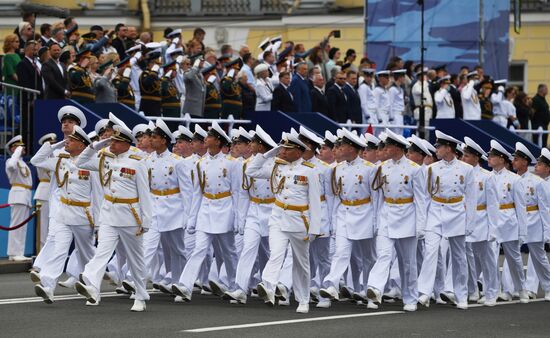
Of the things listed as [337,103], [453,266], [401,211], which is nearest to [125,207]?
[401,211]

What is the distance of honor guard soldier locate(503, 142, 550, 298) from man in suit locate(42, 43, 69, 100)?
22.2 ft

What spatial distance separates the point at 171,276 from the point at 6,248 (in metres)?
5.04

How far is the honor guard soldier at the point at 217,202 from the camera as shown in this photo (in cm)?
1942

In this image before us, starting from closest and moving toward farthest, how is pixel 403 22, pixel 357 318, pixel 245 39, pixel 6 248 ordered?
pixel 357 318 < pixel 6 248 < pixel 403 22 < pixel 245 39

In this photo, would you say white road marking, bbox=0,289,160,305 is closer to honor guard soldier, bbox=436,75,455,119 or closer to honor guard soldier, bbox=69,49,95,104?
honor guard soldier, bbox=69,49,95,104

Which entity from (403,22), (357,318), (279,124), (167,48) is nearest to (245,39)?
(403,22)

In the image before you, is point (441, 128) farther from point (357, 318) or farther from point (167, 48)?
point (357, 318)

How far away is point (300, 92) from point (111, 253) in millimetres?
9302

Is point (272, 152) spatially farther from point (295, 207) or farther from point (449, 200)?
point (449, 200)

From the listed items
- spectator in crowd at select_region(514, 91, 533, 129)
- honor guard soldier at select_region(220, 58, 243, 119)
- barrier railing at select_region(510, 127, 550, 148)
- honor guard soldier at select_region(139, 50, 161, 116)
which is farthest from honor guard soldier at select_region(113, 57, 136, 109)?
spectator in crowd at select_region(514, 91, 533, 129)

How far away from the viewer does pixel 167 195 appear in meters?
19.9

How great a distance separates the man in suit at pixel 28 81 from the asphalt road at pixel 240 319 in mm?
4833

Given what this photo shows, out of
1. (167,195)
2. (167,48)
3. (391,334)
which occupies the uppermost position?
(167,48)

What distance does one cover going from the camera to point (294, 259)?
1838 centimetres
